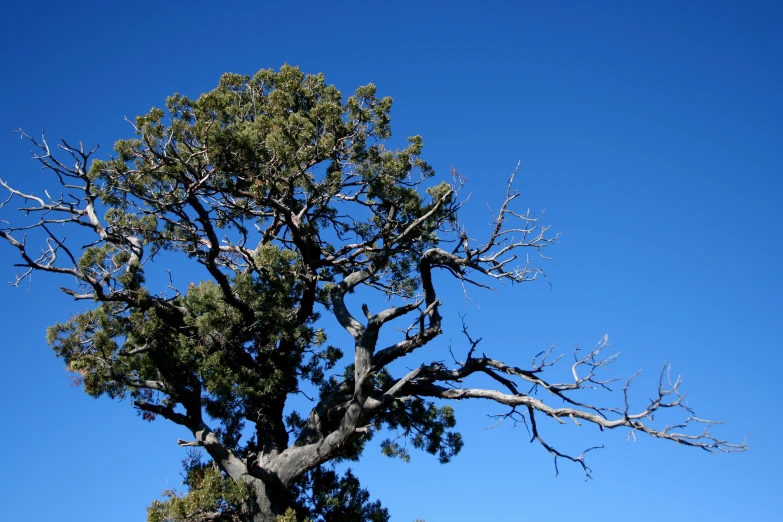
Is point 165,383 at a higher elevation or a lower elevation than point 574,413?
higher

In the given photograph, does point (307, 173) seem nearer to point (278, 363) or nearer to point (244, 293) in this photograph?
point (244, 293)

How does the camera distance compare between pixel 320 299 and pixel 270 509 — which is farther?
pixel 320 299

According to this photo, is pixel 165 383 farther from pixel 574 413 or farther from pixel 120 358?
pixel 574 413

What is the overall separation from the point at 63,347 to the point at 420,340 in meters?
5.13

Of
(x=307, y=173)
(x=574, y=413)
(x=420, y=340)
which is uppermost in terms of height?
(x=307, y=173)

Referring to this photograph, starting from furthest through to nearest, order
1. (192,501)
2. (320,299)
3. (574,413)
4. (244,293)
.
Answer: (320,299) → (244,293) → (192,501) → (574,413)

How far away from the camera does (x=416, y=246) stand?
1155cm

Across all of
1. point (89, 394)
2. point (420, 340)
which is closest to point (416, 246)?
point (420, 340)

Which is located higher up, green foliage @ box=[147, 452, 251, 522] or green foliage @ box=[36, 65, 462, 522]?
green foliage @ box=[36, 65, 462, 522]

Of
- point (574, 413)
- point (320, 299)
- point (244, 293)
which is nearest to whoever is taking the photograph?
point (574, 413)

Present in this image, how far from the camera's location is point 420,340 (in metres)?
10.5

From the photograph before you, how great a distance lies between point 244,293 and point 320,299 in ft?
4.82

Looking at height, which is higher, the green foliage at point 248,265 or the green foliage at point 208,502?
the green foliage at point 248,265

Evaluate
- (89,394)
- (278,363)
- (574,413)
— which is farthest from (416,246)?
(89,394)
